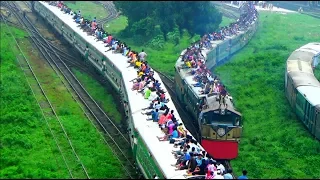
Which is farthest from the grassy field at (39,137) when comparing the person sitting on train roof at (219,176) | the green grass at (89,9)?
the green grass at (89,9)

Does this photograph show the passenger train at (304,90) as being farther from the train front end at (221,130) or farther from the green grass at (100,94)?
the green grass at (100,94)

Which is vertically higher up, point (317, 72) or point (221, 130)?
point (221, 130)

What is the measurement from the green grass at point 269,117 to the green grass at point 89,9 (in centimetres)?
2032

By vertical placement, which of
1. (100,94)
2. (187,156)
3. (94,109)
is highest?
(187,156)

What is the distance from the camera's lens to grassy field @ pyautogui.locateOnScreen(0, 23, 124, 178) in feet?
67.9

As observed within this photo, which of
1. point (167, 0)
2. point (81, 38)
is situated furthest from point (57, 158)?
point (167, 0)

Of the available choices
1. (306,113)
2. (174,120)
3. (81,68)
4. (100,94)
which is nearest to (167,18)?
(81,68)

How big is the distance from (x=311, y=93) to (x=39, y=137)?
12.9 m

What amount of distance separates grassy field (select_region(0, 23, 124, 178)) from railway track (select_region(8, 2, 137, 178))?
46 centimetres

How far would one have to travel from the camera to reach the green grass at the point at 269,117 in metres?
22.3

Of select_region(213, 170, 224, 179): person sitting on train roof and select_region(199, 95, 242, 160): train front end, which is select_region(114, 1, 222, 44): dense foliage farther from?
select_region(213, 170, 224, 179): person sitting on train roof

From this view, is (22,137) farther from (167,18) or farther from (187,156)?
(167,18)

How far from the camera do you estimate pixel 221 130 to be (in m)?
21.9

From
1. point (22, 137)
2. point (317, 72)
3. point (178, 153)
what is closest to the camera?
point (178, 153)
